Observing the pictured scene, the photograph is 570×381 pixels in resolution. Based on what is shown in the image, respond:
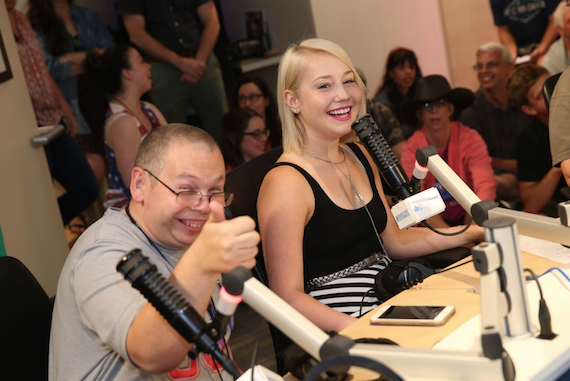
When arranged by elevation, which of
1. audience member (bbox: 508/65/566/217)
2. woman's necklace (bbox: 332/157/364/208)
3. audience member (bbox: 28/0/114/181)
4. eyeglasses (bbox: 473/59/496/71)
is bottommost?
audience member (bbox: 508/65/566/217)

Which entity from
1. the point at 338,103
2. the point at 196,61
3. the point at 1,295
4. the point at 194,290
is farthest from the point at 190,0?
the point at 194,290

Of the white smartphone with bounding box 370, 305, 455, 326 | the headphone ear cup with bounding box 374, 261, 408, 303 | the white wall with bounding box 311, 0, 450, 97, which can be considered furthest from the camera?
the white wall with bounding box 311, 0, 450, 97

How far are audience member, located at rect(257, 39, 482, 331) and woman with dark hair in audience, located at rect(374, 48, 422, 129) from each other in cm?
202

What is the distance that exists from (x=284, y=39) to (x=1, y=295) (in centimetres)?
306

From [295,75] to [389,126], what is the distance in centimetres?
200

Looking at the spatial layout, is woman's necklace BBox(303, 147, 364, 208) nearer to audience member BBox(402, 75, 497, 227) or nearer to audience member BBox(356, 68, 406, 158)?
audience member BBox(402, 75, 497, 227)

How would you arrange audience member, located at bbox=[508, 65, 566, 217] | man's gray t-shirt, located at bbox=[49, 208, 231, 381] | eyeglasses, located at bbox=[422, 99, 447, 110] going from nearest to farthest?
man's gray t-shirt, located at bbox=[49, 208, 231, 381], audience member, located at bbox=[508, 65, 566, 217], eyeglasses, located at bbox=[422, 99, 447, 110]

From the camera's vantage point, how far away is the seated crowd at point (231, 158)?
140cm

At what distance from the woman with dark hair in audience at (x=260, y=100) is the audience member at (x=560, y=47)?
166 centimetres

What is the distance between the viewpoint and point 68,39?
4.30 metres

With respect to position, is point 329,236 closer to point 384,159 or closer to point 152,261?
point 384,159

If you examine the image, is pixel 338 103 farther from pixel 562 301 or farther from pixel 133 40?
pixel 133 40

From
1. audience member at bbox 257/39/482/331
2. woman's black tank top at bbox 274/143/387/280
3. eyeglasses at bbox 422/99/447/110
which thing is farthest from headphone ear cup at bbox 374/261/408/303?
eyeglasses at bbox 422/99/447/110

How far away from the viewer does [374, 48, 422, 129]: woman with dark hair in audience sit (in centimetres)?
425
